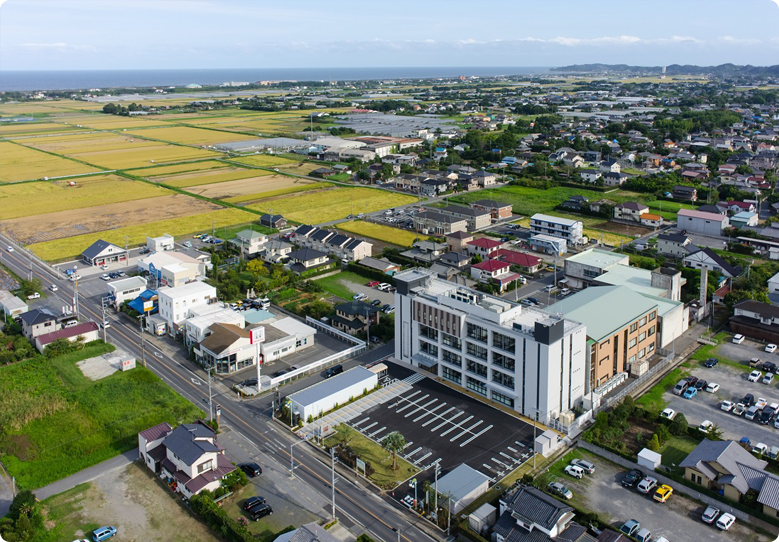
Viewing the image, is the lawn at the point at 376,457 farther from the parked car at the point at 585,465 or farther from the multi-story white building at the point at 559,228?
the multi-story white building at the point at 559,228

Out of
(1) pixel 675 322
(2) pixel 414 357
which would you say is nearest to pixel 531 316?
(2) pixel 414 357

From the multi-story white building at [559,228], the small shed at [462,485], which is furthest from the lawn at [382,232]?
the small shed at [462,485]

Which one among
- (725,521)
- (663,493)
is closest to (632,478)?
(663,493)

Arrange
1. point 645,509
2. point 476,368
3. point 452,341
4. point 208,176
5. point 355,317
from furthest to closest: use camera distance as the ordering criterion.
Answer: point 208,176 < point 355,317 < point 452,341 < point 476,368 < point 645,509

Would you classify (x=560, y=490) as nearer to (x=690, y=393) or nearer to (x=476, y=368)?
(x=476, y=368)

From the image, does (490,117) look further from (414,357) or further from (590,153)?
(414,357)
